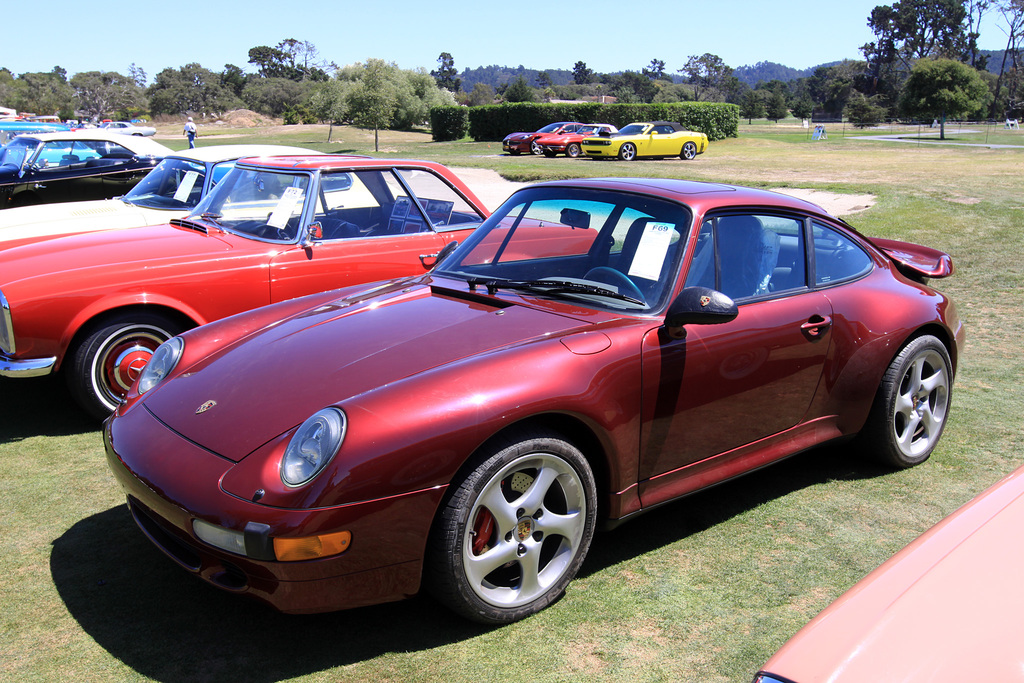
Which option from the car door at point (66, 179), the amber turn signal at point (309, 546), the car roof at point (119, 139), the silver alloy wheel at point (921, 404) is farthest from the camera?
the car roof at point (119, 139)

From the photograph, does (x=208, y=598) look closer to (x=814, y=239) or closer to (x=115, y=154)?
(x=814, y=239)

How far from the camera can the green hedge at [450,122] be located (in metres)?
Answer: 47.0

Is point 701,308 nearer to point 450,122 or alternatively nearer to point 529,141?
point 529,141

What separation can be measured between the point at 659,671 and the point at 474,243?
2.20m

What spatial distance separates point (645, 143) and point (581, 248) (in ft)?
85.0

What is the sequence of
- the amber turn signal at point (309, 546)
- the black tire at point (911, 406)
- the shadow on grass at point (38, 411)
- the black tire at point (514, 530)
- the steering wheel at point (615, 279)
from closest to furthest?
1. the amber turn signal at point (309, 546)
2. the black tire at point (514, 530)
3. the steering wheel at point (615, 279)
4. the black tire at point (911, 406)
5. the shadow on grass at point (38, 411)

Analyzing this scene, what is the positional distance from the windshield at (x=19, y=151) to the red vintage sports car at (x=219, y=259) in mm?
7281

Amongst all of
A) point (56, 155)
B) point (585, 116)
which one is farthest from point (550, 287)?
point (585, 116)

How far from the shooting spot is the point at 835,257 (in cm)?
397

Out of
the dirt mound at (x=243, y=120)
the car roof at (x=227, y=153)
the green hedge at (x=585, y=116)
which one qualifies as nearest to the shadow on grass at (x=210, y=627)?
the car roof at (x=227, y=153)

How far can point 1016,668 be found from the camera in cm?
143

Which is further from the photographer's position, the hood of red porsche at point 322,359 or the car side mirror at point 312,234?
the car side mirror at point 312,234

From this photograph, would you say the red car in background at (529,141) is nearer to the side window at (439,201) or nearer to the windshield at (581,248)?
the side window at (439,201)

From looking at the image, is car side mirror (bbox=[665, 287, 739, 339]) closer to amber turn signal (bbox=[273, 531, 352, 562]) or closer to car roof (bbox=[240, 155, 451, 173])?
amber turn signal (bbox=[273, 531, 352, 562])
